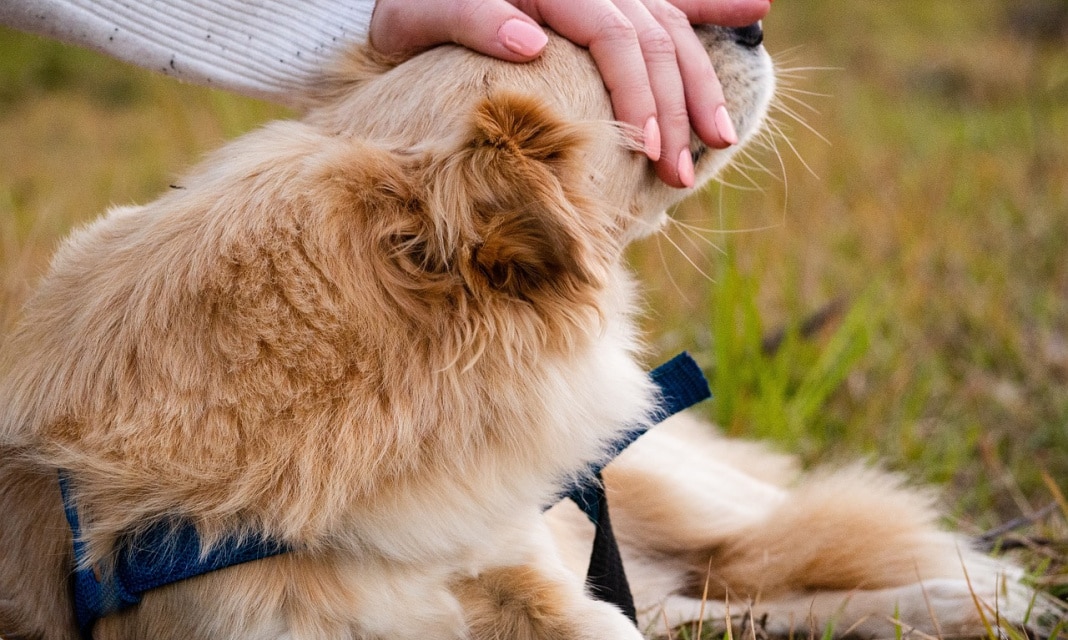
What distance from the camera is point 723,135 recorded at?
1.53m

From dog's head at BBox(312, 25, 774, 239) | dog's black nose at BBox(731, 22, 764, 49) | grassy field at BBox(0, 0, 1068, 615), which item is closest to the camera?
dog's head at BBox(312, 25, 774, 239)

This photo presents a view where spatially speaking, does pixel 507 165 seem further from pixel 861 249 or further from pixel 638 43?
pixel 861 249

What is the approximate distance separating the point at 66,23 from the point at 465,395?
115 cm

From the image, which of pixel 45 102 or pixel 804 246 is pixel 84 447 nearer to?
pixel 804 246

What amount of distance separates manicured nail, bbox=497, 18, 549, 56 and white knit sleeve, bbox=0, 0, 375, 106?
0.45 metres

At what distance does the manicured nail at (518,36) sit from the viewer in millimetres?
1412

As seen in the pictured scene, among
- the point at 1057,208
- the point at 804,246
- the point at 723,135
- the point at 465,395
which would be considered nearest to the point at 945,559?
the point at 723,135

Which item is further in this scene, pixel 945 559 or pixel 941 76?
pixel 941 76

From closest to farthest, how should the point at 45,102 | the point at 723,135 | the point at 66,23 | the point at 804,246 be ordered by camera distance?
1. the point at 723,135
2. the point at 66,23
3. the point at 804,246
4. the point at 45,102

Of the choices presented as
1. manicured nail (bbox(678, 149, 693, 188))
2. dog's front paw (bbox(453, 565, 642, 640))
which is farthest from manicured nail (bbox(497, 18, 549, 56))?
dog's front paw (bbox(453, 565, 642, 640))

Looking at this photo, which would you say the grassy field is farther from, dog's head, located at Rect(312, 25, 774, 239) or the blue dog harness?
the blue dog harness

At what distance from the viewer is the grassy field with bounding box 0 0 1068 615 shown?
2615 mm

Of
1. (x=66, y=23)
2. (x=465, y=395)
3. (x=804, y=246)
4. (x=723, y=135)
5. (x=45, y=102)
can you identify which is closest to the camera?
(x=465, y=395)

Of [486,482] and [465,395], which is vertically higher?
[465,395]
